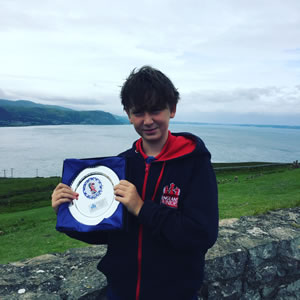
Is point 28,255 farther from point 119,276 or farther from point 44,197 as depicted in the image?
point 44,197

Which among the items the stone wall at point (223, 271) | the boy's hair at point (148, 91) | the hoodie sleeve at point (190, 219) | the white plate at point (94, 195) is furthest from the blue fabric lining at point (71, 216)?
the stone wall at point (223, 271)

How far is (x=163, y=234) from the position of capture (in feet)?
6.23

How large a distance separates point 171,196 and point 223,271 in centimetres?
179

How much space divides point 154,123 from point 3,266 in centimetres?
287

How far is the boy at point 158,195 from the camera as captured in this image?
1967mm

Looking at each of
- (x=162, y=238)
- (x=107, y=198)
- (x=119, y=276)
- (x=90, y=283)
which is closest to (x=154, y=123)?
(x=107, y=198)

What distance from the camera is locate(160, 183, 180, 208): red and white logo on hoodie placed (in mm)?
2035

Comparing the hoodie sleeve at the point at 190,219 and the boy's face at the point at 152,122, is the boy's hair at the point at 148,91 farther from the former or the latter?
the hoodie sleeve at the point at 190,219

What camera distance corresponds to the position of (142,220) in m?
1.89

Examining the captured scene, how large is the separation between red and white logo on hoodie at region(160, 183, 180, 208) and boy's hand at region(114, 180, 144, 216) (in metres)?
0.23

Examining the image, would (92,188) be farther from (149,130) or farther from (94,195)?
(149,130)

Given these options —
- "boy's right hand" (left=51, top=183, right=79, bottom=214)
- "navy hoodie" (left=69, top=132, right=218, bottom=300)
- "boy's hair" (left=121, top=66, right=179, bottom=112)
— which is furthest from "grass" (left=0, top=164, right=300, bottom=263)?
"boy's right hand" (left=51, top=183, right=79, bottom=214)

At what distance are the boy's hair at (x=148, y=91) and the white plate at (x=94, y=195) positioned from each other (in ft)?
1.87

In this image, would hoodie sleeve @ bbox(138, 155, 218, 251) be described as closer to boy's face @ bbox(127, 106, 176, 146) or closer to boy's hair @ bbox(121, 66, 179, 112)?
boy's face @ bbox(127, 106, 176, 146)
